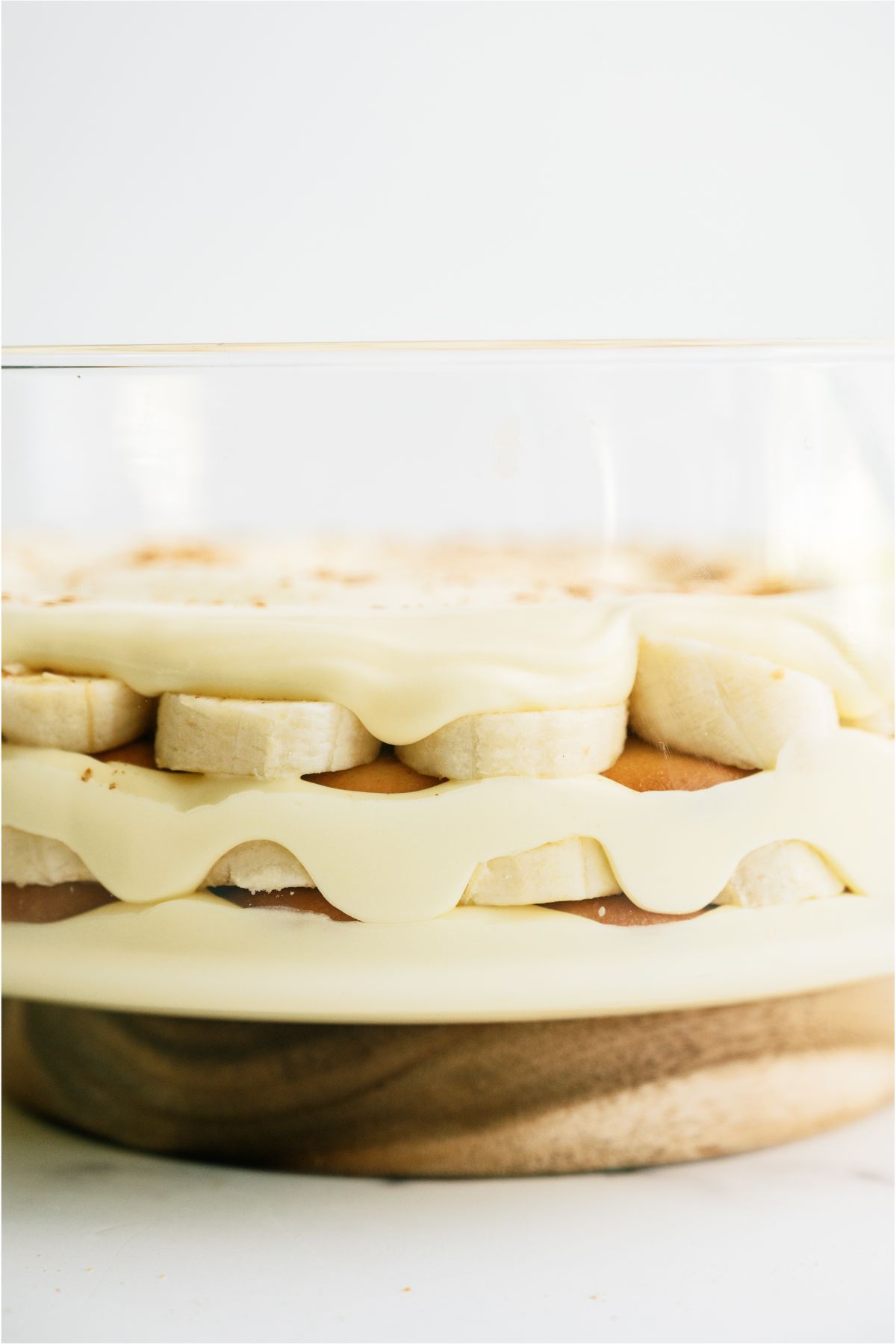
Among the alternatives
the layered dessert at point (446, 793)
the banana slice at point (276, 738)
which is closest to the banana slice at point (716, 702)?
the layered dessert at point (446, 793)

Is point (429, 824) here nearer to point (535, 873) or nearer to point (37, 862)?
point (535, 873)

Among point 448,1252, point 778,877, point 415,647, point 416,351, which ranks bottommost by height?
point 448,1252

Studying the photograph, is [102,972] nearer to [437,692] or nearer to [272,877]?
[272,877]

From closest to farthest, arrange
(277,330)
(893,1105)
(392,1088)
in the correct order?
(392,1088)
(893,1105)
(277,330)

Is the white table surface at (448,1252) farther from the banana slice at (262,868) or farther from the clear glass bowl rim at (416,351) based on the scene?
the clear glass bowl rim at (416,351)

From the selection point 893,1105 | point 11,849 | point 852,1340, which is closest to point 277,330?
point 11,849

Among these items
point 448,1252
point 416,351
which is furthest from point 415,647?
point 448,1252

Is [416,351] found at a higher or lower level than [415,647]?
higher

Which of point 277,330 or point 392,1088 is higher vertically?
point 277,330
